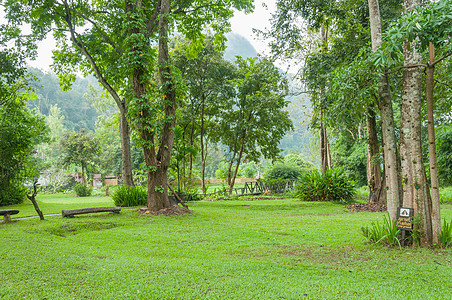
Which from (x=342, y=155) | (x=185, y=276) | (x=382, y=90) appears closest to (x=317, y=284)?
(x=185, y=276)

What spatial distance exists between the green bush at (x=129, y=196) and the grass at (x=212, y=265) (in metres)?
4.57

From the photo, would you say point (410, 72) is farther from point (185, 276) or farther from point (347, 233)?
point (185, 276)

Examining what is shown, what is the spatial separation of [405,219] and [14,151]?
15342 mm

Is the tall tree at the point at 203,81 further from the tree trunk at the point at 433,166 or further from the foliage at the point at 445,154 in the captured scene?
the tree trunk at the point at 433,166

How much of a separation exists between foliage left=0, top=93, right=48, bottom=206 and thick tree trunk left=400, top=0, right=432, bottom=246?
15.0m

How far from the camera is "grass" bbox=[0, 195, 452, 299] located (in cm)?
301

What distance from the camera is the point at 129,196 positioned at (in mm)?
11430

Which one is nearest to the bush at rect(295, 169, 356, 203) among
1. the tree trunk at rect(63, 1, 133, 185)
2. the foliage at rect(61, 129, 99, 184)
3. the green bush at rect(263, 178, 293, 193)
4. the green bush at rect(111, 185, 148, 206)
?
the green bush at rect(263, 178, 293, 193)

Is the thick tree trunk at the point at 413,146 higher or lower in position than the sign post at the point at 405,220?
higher

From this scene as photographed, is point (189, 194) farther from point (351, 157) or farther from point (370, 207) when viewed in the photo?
point (351, 157)

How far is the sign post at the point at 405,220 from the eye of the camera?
4.61m

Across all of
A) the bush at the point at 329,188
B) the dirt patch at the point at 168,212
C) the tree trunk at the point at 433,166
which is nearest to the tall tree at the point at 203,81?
the bush at the point at 329,188

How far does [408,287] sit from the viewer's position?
10.3ft

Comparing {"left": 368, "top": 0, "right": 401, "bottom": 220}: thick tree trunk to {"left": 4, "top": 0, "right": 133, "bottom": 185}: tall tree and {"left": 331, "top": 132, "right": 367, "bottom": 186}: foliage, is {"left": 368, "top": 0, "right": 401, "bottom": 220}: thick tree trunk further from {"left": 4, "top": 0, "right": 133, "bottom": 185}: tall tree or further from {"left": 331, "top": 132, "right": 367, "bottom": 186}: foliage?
{"left": 331, "top": 132, "right": 367, "bottom": 186}: foliage
